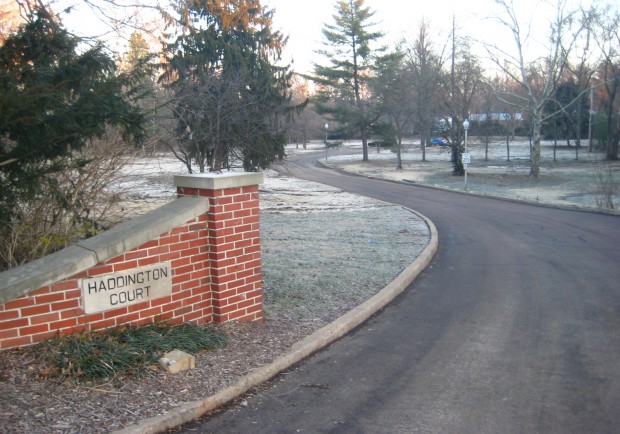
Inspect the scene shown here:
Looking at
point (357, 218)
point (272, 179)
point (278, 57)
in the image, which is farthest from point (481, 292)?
point (272, 179)

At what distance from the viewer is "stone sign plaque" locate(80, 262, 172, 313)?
178 inches

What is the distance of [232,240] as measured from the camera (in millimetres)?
5625

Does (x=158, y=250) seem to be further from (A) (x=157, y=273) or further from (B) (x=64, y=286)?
Result: (B) (x=64, y=286)

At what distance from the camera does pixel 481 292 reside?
8.05m

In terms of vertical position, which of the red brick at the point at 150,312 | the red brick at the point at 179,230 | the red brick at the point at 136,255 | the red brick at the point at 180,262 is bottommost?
the red brick at the point at 150,312

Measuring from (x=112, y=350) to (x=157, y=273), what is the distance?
84cm

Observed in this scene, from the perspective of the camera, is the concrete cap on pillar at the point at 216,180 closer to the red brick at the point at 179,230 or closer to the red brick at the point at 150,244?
the red brick at the point at 179,230

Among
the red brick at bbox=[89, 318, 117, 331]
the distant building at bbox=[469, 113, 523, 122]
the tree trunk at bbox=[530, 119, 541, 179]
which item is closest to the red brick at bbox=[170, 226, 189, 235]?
the red brick at bbox=[89, 318, 117, 331]

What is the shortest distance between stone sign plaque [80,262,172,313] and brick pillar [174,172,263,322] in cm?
56

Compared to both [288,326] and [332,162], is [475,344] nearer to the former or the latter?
[288,326]

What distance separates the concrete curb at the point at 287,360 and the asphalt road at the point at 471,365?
11 centimetres

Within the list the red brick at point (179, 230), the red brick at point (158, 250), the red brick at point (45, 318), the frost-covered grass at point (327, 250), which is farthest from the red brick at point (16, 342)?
the frost-covered grass at point (327, 250)

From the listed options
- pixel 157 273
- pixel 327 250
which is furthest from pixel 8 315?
pixel 327 250

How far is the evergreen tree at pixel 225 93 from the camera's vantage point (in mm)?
19016
